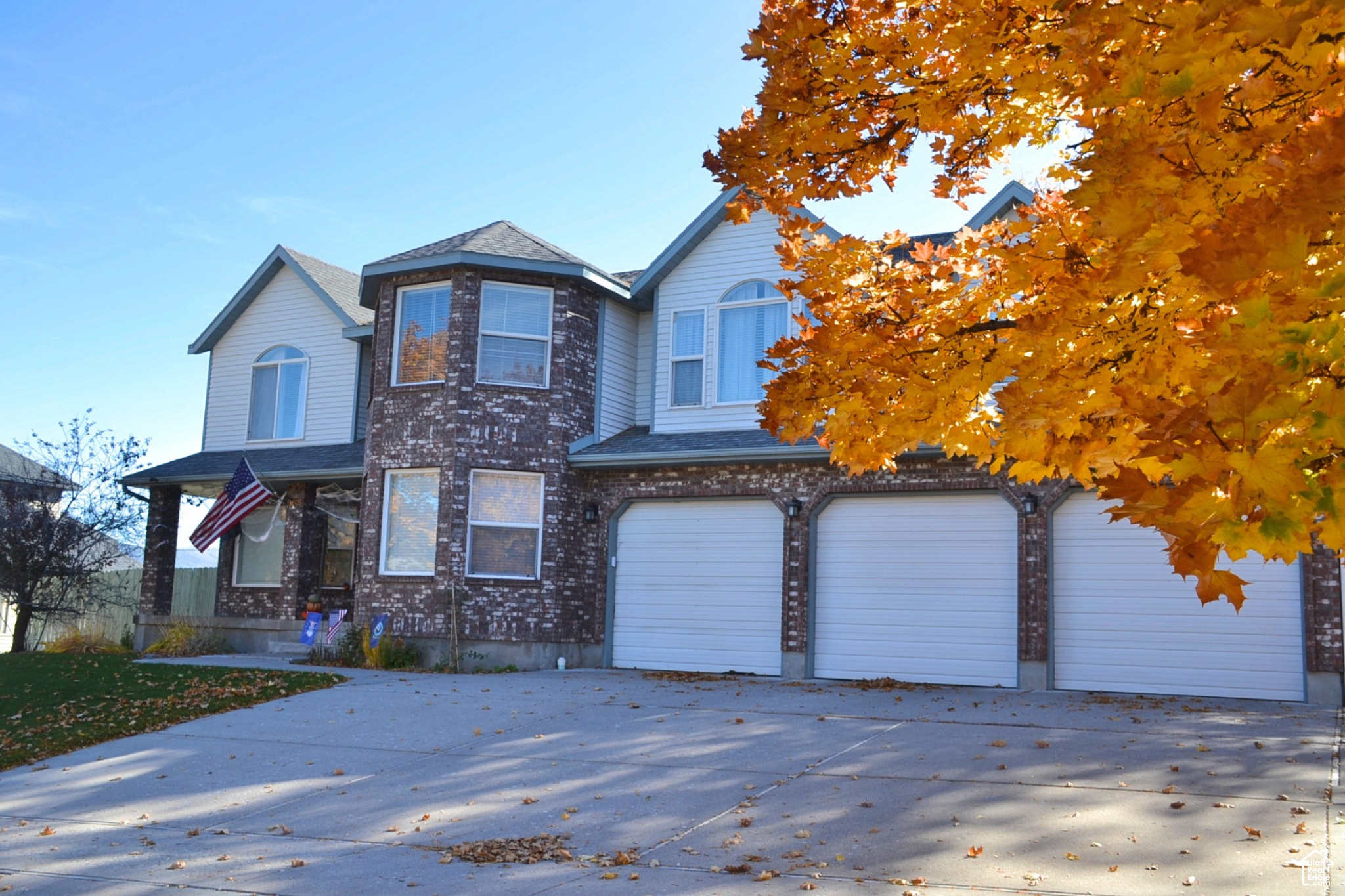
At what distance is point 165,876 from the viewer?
6805mm

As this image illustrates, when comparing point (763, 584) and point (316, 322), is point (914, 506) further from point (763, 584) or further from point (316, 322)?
point (316, 322)

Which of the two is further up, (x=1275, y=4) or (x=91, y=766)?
(x=1275, y=4)

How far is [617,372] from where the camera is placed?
17875mm

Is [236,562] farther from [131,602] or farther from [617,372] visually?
[617,372]

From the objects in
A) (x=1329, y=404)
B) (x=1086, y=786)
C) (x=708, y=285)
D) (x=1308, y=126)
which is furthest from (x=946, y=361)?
(x=708, y=285)

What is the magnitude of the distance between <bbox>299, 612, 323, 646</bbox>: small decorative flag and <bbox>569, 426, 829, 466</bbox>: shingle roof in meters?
5.24

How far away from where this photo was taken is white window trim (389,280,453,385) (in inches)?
660

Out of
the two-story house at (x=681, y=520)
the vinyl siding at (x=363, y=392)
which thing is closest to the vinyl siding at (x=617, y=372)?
the two-story house at (x=681, y=520)

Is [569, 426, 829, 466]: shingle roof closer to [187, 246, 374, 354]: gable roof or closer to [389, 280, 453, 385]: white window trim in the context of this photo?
[389, 280, 453, 385]: white window trim

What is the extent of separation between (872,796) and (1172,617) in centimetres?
715

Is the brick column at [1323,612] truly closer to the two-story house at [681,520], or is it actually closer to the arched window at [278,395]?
the two-story house at [681,520]

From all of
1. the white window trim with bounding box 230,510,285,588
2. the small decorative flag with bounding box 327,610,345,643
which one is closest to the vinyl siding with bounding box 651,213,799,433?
the small decorative flag with bounding box 327,610,345,643

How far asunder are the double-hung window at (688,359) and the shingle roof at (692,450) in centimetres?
62

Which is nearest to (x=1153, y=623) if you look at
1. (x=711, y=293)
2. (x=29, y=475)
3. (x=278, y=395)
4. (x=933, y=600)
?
(x=933, y=600)
